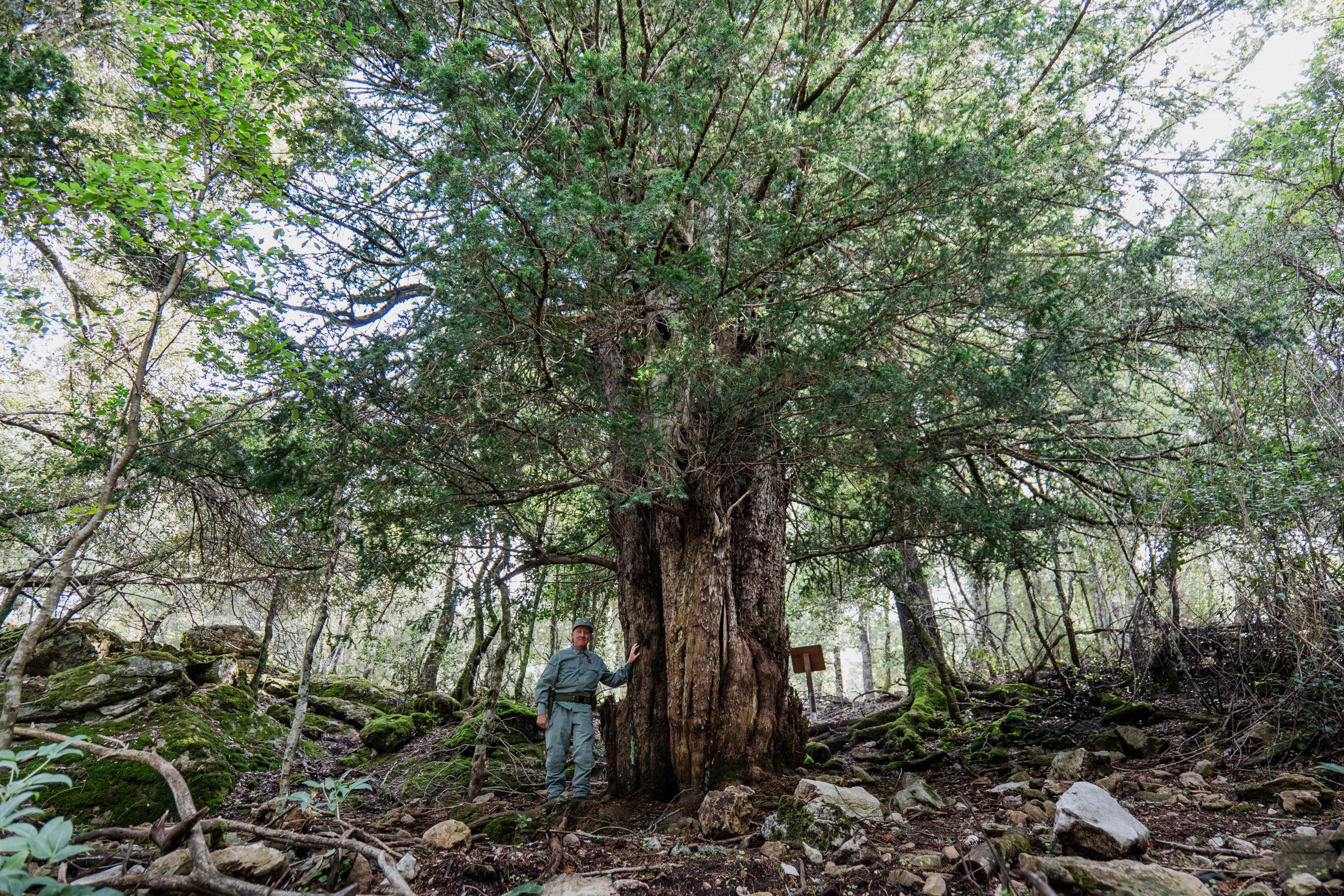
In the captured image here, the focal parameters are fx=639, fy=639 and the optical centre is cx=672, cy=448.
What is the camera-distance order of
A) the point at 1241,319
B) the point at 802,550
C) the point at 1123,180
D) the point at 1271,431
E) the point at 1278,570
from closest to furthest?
the point at 1278,570 → the point at 1241,319 → the point at 1271,431 → the point at 1123,180 → the point at 802,550

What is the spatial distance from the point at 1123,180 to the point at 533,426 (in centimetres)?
561

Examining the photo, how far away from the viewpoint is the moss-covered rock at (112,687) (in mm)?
6480

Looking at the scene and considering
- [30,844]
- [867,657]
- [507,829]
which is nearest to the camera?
[30,844]

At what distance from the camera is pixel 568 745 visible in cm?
623

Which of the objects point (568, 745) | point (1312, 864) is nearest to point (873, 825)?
point (1312, 864)

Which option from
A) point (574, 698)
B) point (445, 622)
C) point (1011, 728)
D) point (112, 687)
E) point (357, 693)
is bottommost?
point (1011, 728)

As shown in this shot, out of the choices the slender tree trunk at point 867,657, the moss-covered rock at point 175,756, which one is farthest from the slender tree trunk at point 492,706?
the slender tree trunk at point 867,657

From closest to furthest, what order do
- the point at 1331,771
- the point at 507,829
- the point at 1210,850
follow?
the point at 1210,850 → the point at 1331,771 → the point at 507,829

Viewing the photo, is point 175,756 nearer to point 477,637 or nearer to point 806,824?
point 477,637

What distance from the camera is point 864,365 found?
5098 mm

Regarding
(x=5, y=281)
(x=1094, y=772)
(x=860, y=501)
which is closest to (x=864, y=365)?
(x=860, y=501)

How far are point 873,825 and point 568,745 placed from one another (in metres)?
3.10

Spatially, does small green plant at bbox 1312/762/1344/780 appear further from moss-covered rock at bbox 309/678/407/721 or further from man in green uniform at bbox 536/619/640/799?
moss-covered rock at bbox 309/678/407/721

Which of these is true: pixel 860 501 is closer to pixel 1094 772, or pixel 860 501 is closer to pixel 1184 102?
pixel 1094 772
